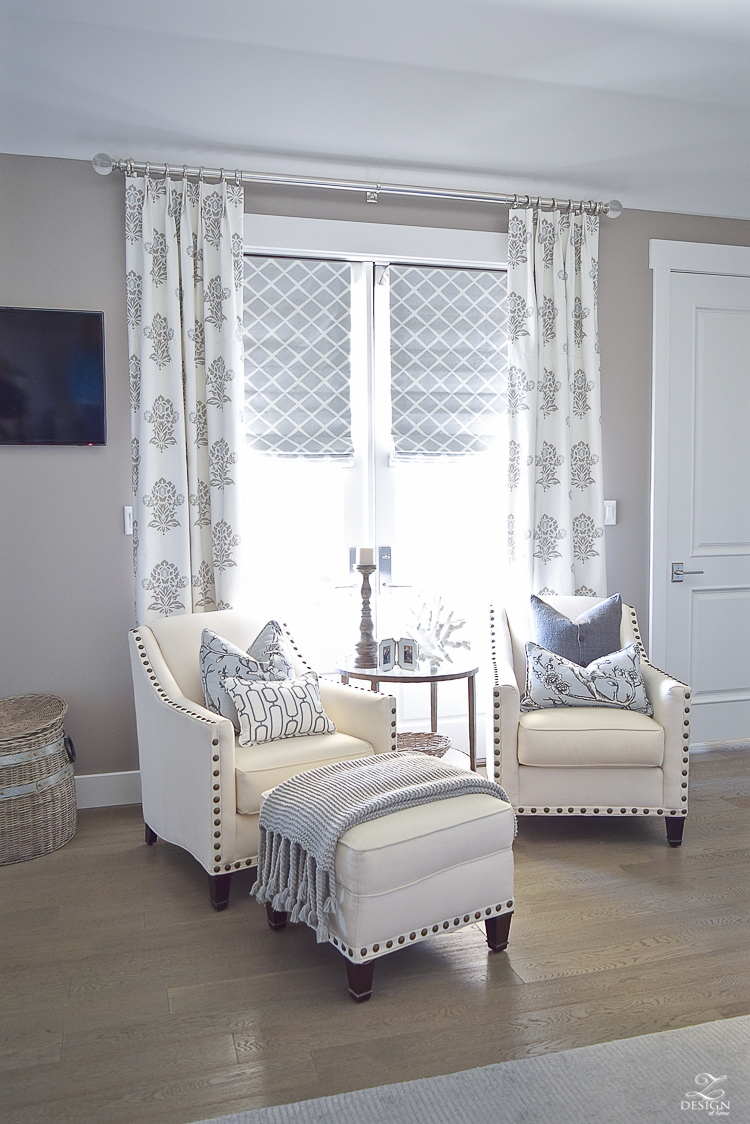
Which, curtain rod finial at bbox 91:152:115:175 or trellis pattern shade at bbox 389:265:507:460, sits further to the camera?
trellis pattern shade at bbox 389:265:507:460

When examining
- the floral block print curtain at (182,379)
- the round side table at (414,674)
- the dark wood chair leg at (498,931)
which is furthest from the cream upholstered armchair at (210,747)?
the dark wood chair leg at (498,931)

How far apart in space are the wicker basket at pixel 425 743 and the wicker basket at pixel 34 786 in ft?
4.29

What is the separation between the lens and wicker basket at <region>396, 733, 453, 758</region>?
353 centimetres

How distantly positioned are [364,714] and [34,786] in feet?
3.95

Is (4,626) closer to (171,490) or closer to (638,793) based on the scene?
(171,490)

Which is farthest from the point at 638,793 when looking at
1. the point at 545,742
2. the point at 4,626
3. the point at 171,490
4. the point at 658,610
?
the point at 4,626

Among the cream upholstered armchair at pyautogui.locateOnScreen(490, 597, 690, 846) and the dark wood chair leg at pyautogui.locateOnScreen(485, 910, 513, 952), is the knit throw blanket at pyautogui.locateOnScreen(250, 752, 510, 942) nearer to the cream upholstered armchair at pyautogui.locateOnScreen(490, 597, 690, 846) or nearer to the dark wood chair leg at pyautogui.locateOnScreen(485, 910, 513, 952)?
the dark wood chair leg at pyautogui.locateOnScreen(485, 910, 513, 952)

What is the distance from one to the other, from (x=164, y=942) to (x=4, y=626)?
1.57 metres

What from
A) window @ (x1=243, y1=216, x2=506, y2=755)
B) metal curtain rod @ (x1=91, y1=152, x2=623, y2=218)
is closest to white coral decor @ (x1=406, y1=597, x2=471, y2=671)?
window @ (x1=243, y1=216, x2=506, y2=755)

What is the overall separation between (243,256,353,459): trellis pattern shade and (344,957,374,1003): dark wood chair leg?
220cm

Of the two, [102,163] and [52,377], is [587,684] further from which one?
[102,163]

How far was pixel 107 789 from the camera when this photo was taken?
355 centimetres

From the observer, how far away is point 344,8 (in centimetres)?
246

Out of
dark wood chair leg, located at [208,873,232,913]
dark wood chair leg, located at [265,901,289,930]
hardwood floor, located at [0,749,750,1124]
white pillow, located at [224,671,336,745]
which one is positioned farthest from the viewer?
white pillow, located at [224,671,336,745]
